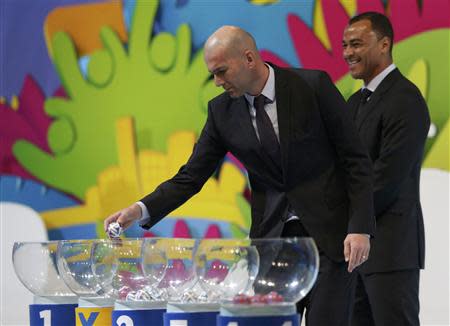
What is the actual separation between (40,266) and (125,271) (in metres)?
0.38

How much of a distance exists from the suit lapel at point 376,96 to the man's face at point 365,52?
0.07 metres

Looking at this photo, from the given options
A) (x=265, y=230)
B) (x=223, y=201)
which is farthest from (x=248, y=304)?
(x=223, y=201)

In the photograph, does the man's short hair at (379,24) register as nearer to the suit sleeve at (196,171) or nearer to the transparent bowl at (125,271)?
the suit sleeve at (196,171)

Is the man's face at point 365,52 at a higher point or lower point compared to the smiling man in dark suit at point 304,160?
higher

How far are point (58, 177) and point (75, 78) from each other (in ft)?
2.16

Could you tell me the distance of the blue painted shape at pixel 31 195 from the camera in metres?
6.62

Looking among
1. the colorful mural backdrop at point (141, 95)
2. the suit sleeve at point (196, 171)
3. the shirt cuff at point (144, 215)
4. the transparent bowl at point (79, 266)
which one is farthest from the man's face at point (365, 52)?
the transparent bowl at point (79, 266)

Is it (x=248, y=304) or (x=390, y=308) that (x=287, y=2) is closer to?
(x=390, y=308)

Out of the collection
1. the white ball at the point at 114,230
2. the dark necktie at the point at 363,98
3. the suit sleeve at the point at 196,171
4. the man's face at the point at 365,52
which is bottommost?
the white ball at the point at 114,230

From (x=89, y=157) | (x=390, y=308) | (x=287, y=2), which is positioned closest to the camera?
(x=390, y=308)

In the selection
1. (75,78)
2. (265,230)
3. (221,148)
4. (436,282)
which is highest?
(75,78)

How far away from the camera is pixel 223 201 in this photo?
5.97 meters

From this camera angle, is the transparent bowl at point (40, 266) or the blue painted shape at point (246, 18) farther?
the blue painted shape at point (246, 18)

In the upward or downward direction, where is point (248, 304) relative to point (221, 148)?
downward
